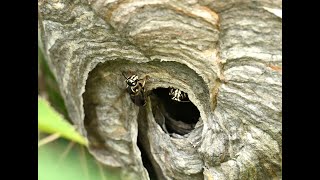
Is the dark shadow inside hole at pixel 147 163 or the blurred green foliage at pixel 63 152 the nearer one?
the blurred green foliage at pixel 63 152

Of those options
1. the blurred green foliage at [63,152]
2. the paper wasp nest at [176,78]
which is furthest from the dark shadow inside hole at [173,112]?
the blurred green foliage at [63,152]

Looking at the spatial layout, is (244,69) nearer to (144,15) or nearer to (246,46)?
(246,46)

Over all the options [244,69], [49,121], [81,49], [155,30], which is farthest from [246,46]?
[49,121]

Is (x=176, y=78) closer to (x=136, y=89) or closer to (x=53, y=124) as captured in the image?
(x=136, y=89)

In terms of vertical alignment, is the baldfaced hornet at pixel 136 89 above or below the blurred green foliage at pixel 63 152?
above

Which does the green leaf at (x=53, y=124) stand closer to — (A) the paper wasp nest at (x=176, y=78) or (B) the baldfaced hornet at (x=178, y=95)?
(A) the paper wasp nest at (x=176, y=78)

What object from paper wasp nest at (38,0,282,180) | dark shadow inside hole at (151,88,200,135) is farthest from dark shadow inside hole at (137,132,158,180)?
dark shadow inside hole at (151,88,200,135)
